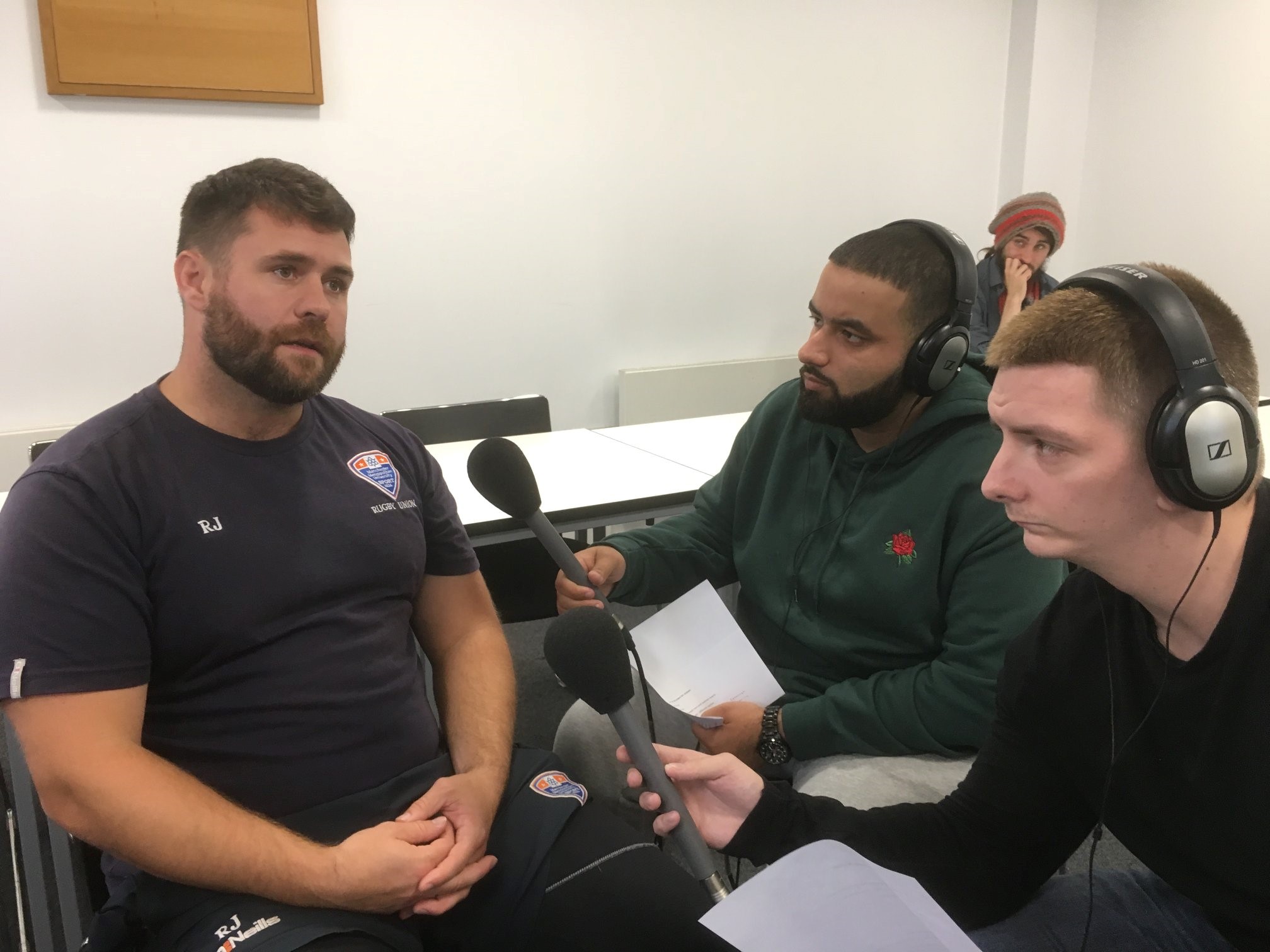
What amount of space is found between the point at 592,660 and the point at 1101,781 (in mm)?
565

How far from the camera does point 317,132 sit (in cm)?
334

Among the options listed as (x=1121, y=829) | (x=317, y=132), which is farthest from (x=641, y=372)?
(x=1121, y=829)

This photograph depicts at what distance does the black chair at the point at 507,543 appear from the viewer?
233 cm

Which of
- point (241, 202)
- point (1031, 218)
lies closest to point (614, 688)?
point (241, 202)

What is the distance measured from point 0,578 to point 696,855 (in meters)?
0.79

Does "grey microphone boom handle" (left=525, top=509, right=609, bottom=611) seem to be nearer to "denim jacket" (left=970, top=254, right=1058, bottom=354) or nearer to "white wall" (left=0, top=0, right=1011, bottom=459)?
"white wall" (left=0, top=0, right=1011, bottom=459)

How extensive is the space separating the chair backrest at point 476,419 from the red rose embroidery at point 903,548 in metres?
1.54

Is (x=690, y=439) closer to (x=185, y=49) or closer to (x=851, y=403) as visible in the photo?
(x=851, y=403)

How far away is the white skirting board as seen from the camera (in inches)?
160

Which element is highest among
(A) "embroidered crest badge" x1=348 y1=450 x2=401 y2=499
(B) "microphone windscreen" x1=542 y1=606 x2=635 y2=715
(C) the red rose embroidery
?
(A) "embroidered crest badge" x1=348 y1=450 x2=401 y2=499

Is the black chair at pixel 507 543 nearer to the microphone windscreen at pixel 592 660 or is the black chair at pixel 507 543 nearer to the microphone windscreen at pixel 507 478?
the microphone windscreen at pixel 507 478

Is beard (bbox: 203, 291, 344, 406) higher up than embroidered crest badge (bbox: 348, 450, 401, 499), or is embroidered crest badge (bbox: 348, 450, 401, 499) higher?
beard (bbox: 203, 291, 344, 406)

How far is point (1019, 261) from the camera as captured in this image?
3.80 m

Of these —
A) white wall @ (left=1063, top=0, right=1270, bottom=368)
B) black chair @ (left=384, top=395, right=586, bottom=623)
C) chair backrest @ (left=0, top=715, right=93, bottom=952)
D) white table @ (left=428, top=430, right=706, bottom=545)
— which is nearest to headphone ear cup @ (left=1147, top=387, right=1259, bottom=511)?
white table @ (left=428, top=430, right=706, bottom=545)
